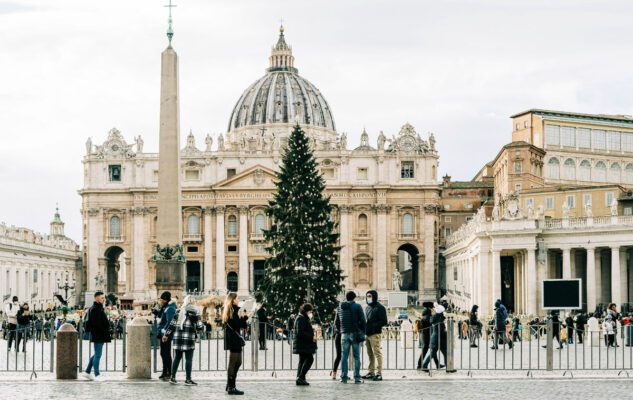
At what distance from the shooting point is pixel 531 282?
206ft

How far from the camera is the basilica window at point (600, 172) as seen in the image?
9894 centimetres

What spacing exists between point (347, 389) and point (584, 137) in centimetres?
8306

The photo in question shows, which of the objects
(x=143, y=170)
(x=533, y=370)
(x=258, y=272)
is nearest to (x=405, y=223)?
(x=258, y=272)

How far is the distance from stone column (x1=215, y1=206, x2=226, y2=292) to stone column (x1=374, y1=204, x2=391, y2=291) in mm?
15071

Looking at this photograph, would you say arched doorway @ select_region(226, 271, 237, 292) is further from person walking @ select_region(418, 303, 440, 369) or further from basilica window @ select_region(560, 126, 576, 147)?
person walking @ select_region(418, 303, 440, 369)

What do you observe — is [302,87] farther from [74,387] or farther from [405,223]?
[74,387]

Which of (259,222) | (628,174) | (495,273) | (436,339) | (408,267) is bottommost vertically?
(436,339)

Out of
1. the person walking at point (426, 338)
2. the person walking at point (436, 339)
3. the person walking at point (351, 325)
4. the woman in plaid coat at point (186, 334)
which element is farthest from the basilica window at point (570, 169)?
the woman in plaid coat at point (186, 334)

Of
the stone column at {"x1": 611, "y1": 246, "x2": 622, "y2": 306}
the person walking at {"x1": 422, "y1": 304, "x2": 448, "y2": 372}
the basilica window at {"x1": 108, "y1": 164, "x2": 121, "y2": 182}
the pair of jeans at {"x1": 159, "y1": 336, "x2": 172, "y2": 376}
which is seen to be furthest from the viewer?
the basilica window at {"x1": 108, "y1": 164, "x2": 121, "y2": 182}

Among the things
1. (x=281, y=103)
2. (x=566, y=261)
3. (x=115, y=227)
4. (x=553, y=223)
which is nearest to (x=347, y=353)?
(x=566, y=261)

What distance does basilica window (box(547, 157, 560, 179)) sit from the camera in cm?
9725

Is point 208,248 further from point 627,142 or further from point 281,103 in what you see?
point 627,142

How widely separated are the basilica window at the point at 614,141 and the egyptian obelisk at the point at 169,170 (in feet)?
234

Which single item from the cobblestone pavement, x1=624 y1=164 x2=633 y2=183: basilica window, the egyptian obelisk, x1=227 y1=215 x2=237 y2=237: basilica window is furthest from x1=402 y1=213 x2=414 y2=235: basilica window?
the cobblestone pavement
